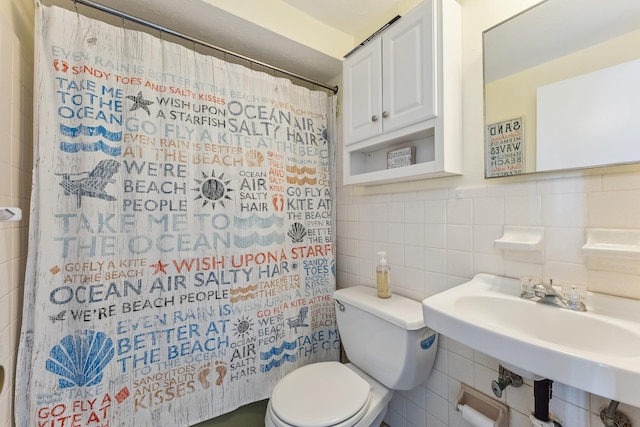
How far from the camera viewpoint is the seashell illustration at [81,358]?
91 cm

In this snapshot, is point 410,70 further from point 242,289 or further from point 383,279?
point 242,289

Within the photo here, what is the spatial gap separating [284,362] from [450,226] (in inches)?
43.0

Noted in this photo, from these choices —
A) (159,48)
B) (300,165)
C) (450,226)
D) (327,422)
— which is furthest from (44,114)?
(450,226)

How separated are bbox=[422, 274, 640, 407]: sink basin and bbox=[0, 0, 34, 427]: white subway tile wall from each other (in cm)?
132

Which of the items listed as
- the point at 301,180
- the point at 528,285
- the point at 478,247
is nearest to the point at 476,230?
the point at 478,247

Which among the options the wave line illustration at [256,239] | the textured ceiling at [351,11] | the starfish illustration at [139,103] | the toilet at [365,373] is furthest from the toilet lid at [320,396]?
the textured ceiling at [351,11]

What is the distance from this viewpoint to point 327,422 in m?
0.90

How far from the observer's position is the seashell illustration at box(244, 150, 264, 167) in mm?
1312

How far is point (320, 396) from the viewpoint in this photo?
1029mm

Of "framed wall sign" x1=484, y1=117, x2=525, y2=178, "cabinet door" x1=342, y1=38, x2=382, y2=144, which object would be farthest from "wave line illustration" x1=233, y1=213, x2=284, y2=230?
"framed wall sign" x1=484, y1=117, x2=525, y2=178

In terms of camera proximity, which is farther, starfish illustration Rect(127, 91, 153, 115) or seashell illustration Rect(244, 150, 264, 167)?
seashell illustration Rect(244, 150, 264, 167)

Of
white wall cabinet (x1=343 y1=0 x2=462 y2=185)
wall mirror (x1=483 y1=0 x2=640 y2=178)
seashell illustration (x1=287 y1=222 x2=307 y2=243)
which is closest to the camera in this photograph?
wall mirror (x1=483 y1=0 x2=640 y2=178)

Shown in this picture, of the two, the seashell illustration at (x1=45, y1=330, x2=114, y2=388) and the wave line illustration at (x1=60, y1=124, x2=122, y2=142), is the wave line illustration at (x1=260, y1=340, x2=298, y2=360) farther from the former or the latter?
the wave line illustration at (x1=60, y1=124, x2=122, y2=142)

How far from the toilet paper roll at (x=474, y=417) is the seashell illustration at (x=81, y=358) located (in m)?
1.36
